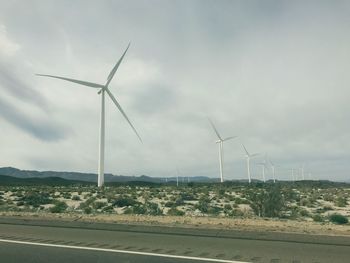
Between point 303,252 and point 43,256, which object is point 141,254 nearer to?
point 43,256

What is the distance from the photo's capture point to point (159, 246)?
13.2 metres

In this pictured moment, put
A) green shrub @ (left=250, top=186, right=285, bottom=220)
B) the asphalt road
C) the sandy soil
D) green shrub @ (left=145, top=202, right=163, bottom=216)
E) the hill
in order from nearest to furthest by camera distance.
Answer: the asphalt road < the sandy soil < green shrub @ (left=145, top=202, right=163, bottom=216) < green shrub @ (left=250, top=186, right=285, bottom=220) < the hill

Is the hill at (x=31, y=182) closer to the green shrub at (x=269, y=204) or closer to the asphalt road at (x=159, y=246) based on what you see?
the green shrub at (x=269, y=204)

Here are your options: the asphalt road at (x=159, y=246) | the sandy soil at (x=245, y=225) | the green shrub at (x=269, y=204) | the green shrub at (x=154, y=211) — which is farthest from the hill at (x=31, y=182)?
the asphalt road at (x=159, y=246)

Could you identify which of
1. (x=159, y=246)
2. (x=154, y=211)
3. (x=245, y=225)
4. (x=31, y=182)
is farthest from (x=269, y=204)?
(x=31, y=182)

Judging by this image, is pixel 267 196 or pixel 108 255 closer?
pixel 108 255

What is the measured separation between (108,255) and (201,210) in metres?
22.5

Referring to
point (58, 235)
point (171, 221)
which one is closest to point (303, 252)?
point (58, 235)

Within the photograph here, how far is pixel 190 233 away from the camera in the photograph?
1647cm

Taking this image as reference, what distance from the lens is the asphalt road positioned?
11.3m

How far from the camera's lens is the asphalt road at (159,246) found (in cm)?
1127

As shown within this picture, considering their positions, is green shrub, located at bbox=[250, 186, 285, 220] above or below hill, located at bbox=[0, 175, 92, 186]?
below

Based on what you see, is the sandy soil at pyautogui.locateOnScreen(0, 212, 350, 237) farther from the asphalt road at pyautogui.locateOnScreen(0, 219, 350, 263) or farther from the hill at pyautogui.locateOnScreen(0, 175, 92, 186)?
the hill at pyautogui.locateOnScreen(0, 175, 92, 186)

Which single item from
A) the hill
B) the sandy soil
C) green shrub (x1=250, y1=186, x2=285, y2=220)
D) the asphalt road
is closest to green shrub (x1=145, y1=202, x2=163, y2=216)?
the sandy soil
